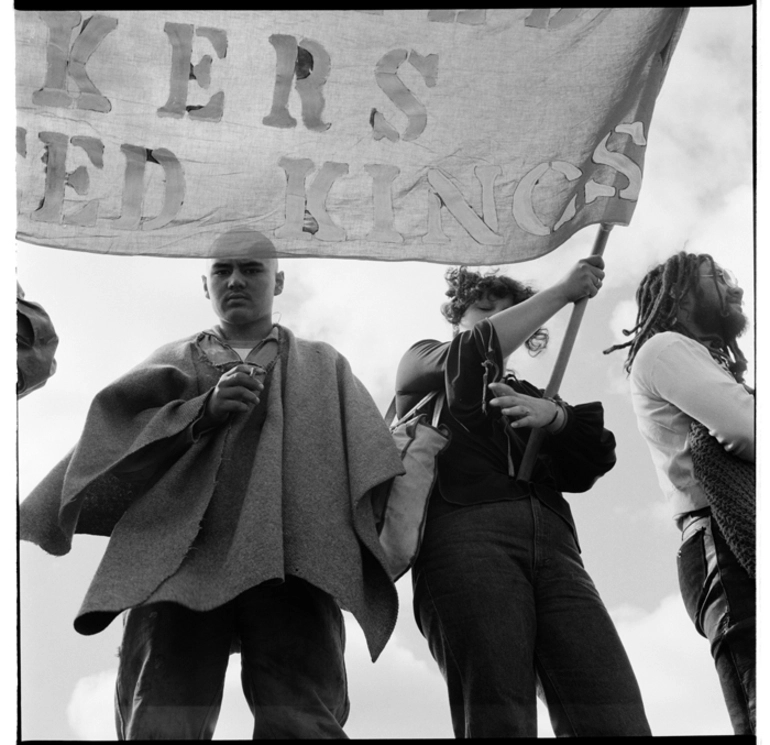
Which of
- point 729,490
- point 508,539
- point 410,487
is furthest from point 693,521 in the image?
point 410,487

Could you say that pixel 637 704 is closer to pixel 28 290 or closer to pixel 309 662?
pixel 309 662

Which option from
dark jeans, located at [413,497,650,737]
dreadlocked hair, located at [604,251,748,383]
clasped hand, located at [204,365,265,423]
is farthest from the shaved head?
dreadlocked hair, located at [604,251,748,383]

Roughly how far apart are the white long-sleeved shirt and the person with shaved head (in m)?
0.68

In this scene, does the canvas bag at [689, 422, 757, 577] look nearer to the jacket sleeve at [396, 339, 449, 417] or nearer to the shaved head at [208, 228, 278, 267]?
the jacket sleeve at [396, 339, 449, 417]

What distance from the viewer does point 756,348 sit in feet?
11.9

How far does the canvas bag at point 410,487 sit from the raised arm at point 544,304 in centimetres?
22

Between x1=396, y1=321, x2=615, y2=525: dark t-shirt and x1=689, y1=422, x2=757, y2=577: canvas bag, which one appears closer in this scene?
x1=689, y1=422, x2=757, y2=577: canvas bag

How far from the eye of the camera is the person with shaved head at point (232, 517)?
3137 millimetres

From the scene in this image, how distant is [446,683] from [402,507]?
419mm

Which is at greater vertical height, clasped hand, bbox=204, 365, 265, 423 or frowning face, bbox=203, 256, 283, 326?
frowning face, bbox=203, 256, 283, 326

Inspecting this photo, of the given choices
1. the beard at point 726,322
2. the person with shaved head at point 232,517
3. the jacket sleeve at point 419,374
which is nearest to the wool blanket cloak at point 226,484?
the person with shaved head at point 232,517

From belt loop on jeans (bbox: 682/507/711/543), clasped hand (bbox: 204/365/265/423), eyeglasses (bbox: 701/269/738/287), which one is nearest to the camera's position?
clasped hand (bbox: 204/365/265/423)

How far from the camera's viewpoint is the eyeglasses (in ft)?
12.0

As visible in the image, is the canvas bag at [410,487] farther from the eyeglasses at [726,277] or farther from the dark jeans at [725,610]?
the eyeglasses at [726,277]
